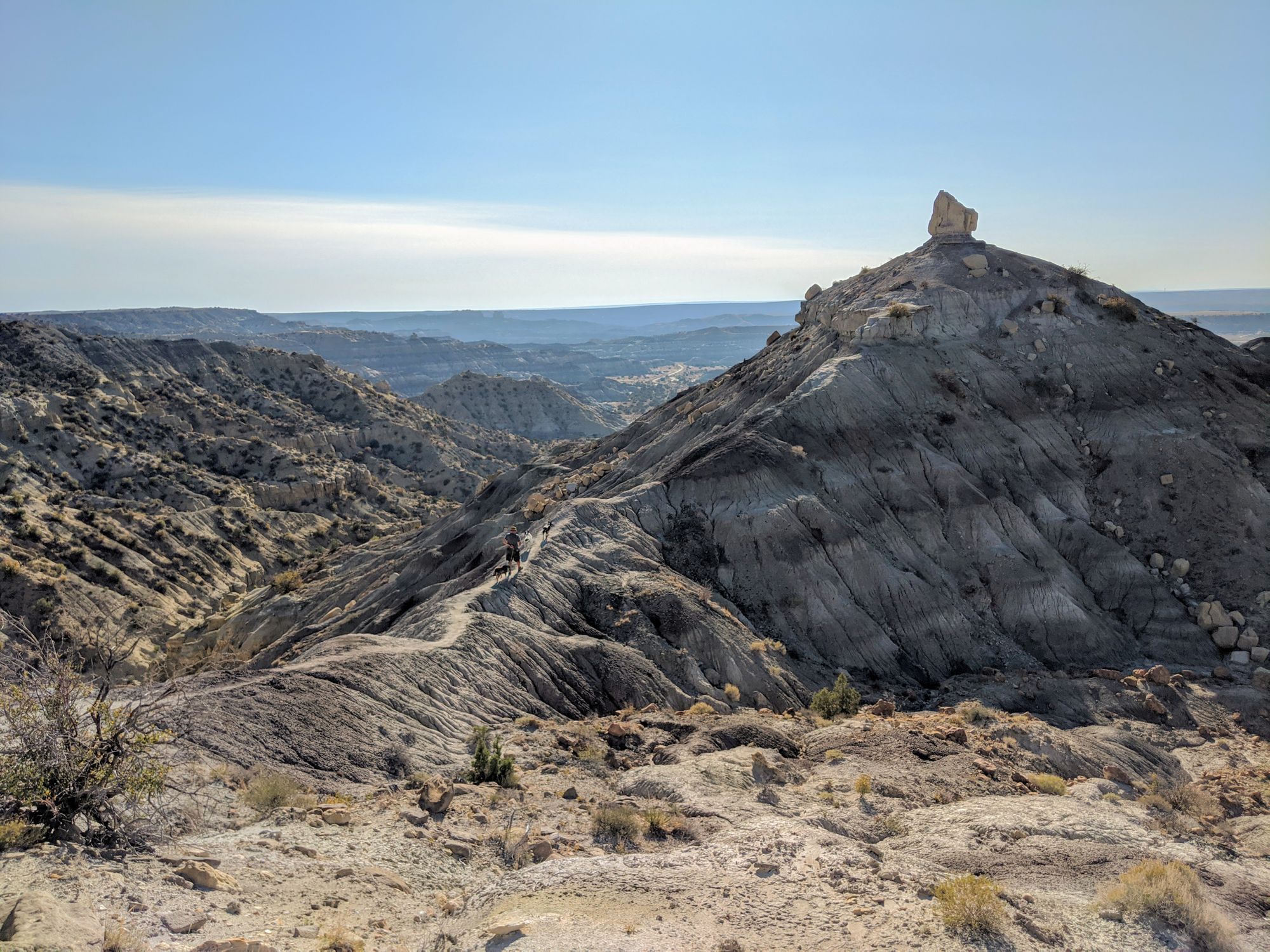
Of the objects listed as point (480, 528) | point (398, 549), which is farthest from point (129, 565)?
point (480, 528)

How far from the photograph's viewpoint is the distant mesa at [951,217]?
47688 mm

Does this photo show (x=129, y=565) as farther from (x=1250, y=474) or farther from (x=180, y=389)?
(x=1250, y=474)

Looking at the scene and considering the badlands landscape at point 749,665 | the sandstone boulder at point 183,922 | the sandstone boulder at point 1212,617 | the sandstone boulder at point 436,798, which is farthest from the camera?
the sandstone boulder at point 1212,617

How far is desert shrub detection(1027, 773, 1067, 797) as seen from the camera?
17.1 metres

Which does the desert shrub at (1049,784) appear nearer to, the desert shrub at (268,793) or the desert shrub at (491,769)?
the desert shrub at (491,769)

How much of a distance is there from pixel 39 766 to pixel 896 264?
156ft

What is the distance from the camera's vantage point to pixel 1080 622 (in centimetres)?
2909

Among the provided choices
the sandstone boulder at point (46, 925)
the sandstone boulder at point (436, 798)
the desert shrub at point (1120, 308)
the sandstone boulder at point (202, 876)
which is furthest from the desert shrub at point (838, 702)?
the desert shrub at point (1120, 308)

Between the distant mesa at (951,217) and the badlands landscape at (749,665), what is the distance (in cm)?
22

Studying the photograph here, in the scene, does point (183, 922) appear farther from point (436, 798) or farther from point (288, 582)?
point (288, 582)

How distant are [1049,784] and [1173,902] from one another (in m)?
6.77

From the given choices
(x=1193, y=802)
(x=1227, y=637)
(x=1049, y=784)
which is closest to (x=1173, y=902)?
(x=1049, y=784)

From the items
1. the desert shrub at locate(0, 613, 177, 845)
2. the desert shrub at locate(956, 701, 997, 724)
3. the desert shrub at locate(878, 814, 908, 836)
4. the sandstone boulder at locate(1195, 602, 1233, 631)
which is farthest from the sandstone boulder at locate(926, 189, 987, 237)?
the desert shrub at locate(0, 613, 177, 845)

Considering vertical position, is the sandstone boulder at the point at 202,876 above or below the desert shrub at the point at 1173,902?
above
